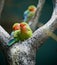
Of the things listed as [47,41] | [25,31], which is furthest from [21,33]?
[47,41]

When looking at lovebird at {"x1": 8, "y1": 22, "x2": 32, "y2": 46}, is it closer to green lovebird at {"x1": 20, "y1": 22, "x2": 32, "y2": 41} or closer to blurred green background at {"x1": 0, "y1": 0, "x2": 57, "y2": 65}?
green lovebird at {"x1": 20, "y1": 22, "x2": 32, "y2": 41}

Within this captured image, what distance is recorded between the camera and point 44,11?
1883mm

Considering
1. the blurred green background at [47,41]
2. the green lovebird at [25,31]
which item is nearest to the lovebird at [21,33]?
the green lovebird at [25,31]

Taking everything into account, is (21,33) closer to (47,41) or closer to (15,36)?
(15,36)

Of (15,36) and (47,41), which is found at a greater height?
(15,36)

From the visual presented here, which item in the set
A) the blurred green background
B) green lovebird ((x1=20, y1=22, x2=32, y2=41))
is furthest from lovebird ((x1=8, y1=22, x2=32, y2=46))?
the blurred green background

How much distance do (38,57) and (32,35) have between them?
738 millimetres

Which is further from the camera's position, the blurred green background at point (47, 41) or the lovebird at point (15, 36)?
the blurred green background at point (47, 41)

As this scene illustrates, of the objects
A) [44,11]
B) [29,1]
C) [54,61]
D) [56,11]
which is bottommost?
[54,61]

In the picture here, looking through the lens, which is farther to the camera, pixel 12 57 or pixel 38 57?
pixel 38 57

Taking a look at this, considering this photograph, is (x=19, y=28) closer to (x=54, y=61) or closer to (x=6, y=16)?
(x=6, y=16)

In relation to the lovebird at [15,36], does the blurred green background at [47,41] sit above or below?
below

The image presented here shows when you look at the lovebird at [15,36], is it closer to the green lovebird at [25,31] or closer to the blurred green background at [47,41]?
the green lovebird at [25,31]

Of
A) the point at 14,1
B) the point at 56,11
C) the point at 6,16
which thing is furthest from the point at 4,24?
the point at 56,11
